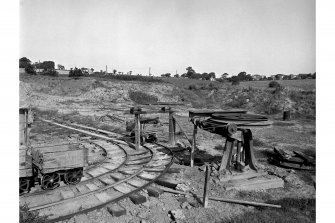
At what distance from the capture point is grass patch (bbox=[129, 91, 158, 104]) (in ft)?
162

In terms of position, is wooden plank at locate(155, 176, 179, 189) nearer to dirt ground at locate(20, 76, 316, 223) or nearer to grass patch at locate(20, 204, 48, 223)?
dirt ground at locate(20, 76, 316, 223)

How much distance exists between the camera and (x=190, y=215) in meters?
7.71

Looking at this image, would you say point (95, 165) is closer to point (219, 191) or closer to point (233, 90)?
point (219, 191)

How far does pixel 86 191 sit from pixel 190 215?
152 inches

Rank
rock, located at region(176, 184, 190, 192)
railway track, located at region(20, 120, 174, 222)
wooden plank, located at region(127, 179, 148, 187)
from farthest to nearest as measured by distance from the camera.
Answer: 1. wooden plank, located at region(127, 179, 148, 187)
2. rock, located at region(176, 184, 190, 192)
3. railway track, located at region(20, 120, 174, 222)

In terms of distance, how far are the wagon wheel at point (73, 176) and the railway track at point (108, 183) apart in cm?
21

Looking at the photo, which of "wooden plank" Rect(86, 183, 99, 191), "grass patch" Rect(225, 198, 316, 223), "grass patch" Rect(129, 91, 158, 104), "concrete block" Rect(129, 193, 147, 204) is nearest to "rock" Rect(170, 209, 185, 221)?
"concrete block" Rect(129, 193, 147, 204)

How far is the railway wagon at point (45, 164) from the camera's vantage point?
333 inches

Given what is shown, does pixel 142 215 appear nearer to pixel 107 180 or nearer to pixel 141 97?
pixel 107 180

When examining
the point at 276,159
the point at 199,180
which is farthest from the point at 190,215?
the point at 276,159

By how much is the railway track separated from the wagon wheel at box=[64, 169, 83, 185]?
209mm

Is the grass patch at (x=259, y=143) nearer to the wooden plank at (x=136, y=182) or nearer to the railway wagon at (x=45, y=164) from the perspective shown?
the wooden plank at (x=136, y=182)

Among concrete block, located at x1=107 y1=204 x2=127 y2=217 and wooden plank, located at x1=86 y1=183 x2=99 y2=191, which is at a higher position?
wooden plank, located at x1=86 y1=183 x2=99 y2=191
